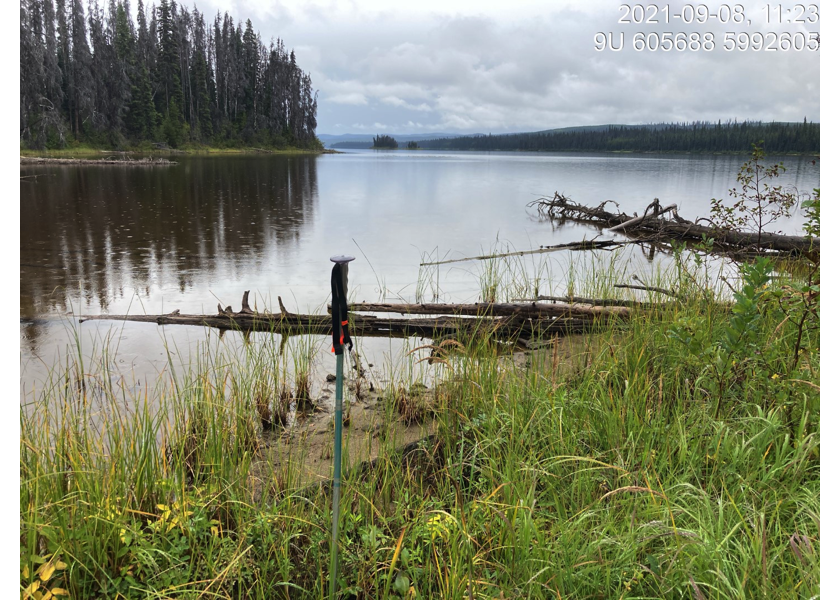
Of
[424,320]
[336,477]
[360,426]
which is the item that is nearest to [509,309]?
[424,320]

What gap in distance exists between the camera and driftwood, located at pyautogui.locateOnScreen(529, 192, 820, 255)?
11.0 metres

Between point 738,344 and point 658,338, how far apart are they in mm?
1437

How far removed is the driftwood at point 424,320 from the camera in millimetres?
5754

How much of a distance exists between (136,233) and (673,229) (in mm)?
12480

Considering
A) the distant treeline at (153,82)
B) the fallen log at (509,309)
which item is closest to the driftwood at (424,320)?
the fallen log at (509,309)

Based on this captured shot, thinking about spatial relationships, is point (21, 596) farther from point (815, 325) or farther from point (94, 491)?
point (815, 325)

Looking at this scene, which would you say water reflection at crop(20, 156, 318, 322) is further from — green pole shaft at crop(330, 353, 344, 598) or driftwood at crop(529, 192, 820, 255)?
driftwood at crop(529, 192, 820, 255)

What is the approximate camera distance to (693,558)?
187 centimetres

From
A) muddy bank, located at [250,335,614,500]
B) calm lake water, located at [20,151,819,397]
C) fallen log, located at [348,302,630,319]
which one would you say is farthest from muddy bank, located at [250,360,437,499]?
fallen log, located at [348,302,630,319]

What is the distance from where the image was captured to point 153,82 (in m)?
61.8

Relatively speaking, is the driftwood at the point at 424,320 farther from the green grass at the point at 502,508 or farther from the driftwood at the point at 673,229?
the green grass at the point at 502,508

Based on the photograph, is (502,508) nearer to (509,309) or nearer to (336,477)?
(336,477)

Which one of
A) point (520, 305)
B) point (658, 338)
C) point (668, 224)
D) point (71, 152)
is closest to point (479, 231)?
point (668, 224)

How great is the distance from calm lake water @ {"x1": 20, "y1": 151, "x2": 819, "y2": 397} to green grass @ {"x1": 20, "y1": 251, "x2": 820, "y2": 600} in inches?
66.1
